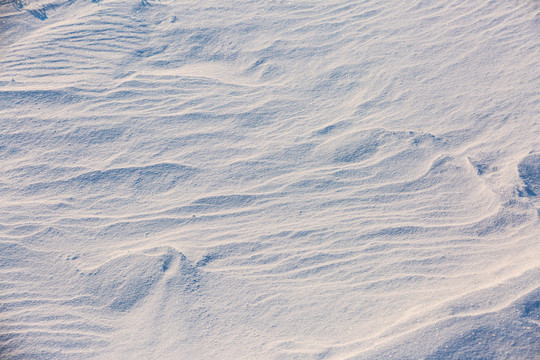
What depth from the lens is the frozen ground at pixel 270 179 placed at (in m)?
2.78

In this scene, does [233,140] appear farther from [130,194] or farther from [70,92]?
[70,92]

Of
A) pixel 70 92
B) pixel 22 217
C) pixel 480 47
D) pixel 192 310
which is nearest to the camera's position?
pixel 192 310

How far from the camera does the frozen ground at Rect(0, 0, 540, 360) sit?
2777 millimetres

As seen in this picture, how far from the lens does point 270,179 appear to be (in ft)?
11.4

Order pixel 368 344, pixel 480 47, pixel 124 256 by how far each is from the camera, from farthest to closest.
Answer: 1. pixel 480 47
2. pixel 124 256
3. pixel 368 344

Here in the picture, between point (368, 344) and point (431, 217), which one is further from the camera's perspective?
point (431, 217)

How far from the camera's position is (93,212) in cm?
336

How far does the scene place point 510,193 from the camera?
3.24 meters

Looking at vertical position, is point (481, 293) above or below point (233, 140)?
below

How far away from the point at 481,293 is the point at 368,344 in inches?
39.0

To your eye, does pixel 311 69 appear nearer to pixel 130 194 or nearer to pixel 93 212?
pixel 130 194

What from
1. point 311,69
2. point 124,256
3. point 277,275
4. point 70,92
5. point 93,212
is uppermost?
point 70,92

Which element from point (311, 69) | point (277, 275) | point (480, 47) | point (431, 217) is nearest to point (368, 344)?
point (277, 275)

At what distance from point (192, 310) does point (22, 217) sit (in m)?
1.94
